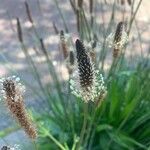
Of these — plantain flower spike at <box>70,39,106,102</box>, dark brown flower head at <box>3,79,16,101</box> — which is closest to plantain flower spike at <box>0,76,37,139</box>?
dark brown flower head at <box>3,79,16,101</box>

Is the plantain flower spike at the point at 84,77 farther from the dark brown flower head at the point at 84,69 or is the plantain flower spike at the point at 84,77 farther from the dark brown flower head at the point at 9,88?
the dark brown flower head at the point at 9,88

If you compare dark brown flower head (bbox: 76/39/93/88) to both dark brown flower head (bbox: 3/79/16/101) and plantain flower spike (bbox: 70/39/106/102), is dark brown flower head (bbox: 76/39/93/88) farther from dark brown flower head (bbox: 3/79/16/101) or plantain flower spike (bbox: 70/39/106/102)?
dark brown flower head (bbox: 3/79/16/101)

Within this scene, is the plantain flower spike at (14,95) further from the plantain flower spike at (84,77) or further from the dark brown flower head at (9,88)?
the plantain flower spike at (84,77)

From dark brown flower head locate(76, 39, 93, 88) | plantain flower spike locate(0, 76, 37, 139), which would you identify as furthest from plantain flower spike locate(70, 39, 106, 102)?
plantain flower spike locate(0, 76, 37, 139)

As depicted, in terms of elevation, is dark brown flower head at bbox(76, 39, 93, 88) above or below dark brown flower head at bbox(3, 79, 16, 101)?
above

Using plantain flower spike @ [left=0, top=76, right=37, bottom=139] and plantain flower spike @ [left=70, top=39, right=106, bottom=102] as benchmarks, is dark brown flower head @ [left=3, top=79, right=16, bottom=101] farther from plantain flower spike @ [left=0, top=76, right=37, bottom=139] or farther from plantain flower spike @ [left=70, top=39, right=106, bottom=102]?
plantain flower spike @ [left=70, top=39, right=106, bottom=102]

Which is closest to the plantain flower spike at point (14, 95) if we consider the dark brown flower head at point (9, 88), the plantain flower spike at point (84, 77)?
the dark brown flower head at point (9, 88)

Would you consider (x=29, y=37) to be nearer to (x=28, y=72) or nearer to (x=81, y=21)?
(x=28, y=72)

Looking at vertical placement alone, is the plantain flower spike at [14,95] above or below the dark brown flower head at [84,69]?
below

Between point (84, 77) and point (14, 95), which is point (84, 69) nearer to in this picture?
point (84, 77)

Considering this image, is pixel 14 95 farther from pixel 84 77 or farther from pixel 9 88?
pixel 84 77

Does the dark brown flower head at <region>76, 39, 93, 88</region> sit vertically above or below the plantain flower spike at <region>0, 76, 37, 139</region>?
above

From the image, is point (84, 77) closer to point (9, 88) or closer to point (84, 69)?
point (84, 69)

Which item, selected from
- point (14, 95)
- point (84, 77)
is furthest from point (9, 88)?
point (84, 77)
